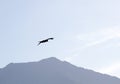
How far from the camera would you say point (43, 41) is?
117 feet

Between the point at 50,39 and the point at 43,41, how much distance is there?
0.96 metres

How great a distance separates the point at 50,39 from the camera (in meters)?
35.0
